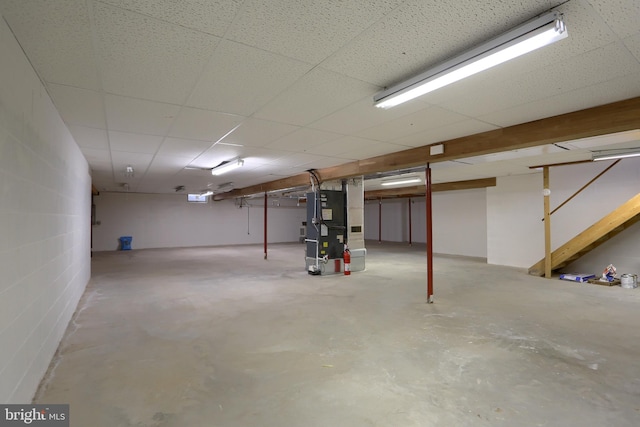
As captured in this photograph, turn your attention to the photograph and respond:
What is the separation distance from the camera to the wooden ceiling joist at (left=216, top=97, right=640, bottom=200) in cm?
274

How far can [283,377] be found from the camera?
2455 mm

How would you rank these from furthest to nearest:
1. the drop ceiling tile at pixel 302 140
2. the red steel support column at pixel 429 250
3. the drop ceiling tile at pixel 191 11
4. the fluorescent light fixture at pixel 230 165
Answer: the fluorescent light fixture at pixel 230 165 < the red steel support column at pixel 429 250 < the drop ceiling tile at pixel 302 140 < the drop ceiling tile at pixel 191 11

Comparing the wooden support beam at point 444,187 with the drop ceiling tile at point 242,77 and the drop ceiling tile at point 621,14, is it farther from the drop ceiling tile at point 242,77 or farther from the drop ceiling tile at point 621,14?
the drop ceiling tile at point 242,77

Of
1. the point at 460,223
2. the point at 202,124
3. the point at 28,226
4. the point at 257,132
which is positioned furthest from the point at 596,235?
the point at 28,226

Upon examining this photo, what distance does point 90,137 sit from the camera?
3.88 meters

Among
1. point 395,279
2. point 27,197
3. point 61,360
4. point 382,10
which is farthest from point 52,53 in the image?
point 395,279

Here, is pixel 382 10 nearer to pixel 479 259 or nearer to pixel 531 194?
pixel 531 194

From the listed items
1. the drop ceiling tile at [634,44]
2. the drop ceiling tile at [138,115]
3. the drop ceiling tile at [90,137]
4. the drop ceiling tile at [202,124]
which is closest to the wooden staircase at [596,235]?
the drop ceiling tile at [634,44]

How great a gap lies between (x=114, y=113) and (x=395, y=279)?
211 inches

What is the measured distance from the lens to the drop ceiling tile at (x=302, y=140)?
373 cm

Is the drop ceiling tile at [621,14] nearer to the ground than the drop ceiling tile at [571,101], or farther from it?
nearer to the ground

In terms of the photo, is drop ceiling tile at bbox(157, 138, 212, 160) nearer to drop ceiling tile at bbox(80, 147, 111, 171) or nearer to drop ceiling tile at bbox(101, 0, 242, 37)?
drop ceiling tile at bbox(80, 147, 111, 171)

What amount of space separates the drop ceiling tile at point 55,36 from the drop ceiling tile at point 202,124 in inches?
33.7

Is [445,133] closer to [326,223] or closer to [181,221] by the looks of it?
[326,223]
